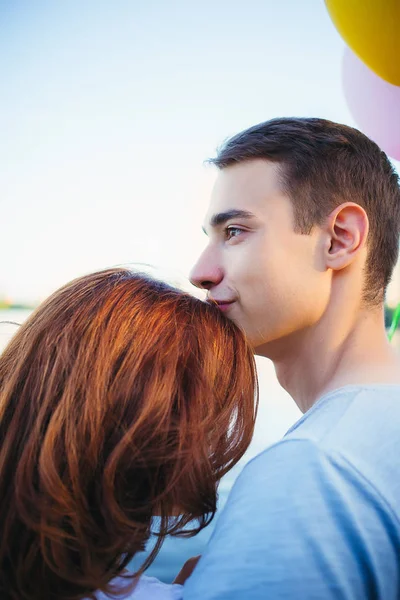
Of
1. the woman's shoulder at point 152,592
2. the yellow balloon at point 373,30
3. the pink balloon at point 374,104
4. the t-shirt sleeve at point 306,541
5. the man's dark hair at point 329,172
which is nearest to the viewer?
the t-shirt sleeve at point 306,541

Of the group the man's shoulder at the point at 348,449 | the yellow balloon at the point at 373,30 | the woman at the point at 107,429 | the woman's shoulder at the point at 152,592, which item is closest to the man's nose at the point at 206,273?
the woman at the point at 107,429

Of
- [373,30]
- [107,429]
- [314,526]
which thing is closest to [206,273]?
[107,429]

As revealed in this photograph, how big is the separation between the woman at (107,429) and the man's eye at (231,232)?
189mm

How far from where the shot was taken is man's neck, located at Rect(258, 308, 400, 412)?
30.4 inches

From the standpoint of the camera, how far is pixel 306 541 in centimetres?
48

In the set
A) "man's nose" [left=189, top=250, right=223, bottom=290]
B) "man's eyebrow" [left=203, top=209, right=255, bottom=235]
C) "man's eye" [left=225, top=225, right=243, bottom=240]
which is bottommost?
"man's nose" [left=189, top=250, right=223, bottom=290]

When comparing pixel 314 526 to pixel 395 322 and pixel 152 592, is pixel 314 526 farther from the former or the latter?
pixel 395 322

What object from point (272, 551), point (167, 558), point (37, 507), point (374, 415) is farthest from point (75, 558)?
point (167, 558)

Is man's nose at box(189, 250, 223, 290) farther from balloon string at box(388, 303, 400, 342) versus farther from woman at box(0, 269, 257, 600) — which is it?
balloon string at box(388, 303, 400, 342)

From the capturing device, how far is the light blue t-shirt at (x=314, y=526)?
48 cm

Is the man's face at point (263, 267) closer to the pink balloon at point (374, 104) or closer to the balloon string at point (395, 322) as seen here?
the pink balloon at point (374, 104)

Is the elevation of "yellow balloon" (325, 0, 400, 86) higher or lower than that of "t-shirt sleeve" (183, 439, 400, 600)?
higher

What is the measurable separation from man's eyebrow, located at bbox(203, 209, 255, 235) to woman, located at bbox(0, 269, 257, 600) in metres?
0.20

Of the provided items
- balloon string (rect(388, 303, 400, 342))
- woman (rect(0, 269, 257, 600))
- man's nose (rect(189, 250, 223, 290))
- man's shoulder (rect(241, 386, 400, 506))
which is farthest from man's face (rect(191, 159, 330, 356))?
balloon string (rect(388, 303, 400, 342))
